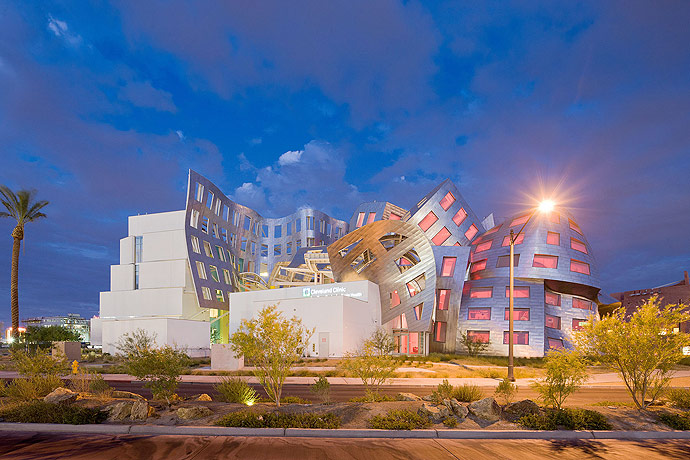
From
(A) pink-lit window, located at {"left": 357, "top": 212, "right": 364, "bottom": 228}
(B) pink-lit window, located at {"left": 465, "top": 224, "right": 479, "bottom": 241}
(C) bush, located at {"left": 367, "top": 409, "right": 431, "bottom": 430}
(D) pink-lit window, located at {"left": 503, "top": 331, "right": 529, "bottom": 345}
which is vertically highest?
(A) pink-lit window, located at {"left": 357, "top": 212, "right": 364, "bottom": 228}

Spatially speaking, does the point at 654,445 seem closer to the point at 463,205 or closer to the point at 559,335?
the point at 559,335

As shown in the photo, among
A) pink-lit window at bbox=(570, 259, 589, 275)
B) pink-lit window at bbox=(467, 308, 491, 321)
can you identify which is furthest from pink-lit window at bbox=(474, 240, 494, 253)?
pink-lit window at bbox=(570, 259, 589, 275)

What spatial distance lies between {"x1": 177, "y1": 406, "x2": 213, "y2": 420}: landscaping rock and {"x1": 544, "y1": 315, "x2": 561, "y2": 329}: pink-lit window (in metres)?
39.6

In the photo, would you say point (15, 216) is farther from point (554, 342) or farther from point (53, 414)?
point (554, 342)

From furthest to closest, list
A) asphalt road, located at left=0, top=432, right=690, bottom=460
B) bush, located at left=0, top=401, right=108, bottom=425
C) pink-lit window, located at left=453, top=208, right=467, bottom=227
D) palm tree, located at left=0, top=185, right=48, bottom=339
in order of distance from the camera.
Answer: pink-lit window, located at left=453, top=208, right=467, bottom=227, palm tree, located at left=0, top=185, right=48, bottom=339, bush, located at left=0, top=401, right=108, bottom=425, asphalt road, located at left=0, top=432, right=690, bottom=460

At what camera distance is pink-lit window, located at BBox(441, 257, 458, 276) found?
4491cm

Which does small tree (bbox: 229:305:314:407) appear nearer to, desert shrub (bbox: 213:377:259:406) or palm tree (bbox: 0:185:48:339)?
desert shrub (bbox: 213:377:259:406)

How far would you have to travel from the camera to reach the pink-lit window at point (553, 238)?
43844 millimetres

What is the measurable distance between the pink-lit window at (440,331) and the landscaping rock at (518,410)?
3463cm

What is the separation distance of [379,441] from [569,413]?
5.02 metres

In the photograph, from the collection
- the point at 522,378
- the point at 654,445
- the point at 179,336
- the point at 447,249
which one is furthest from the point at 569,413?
the point at 179,336

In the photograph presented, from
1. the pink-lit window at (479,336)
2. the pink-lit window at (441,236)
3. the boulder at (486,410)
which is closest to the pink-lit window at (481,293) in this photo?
the pink-lit window at (479,336)

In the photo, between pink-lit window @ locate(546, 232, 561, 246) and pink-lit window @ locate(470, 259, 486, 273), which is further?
pink-lit window @ locate(470, 259, 486, 273)

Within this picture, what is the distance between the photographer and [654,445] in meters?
8.48
